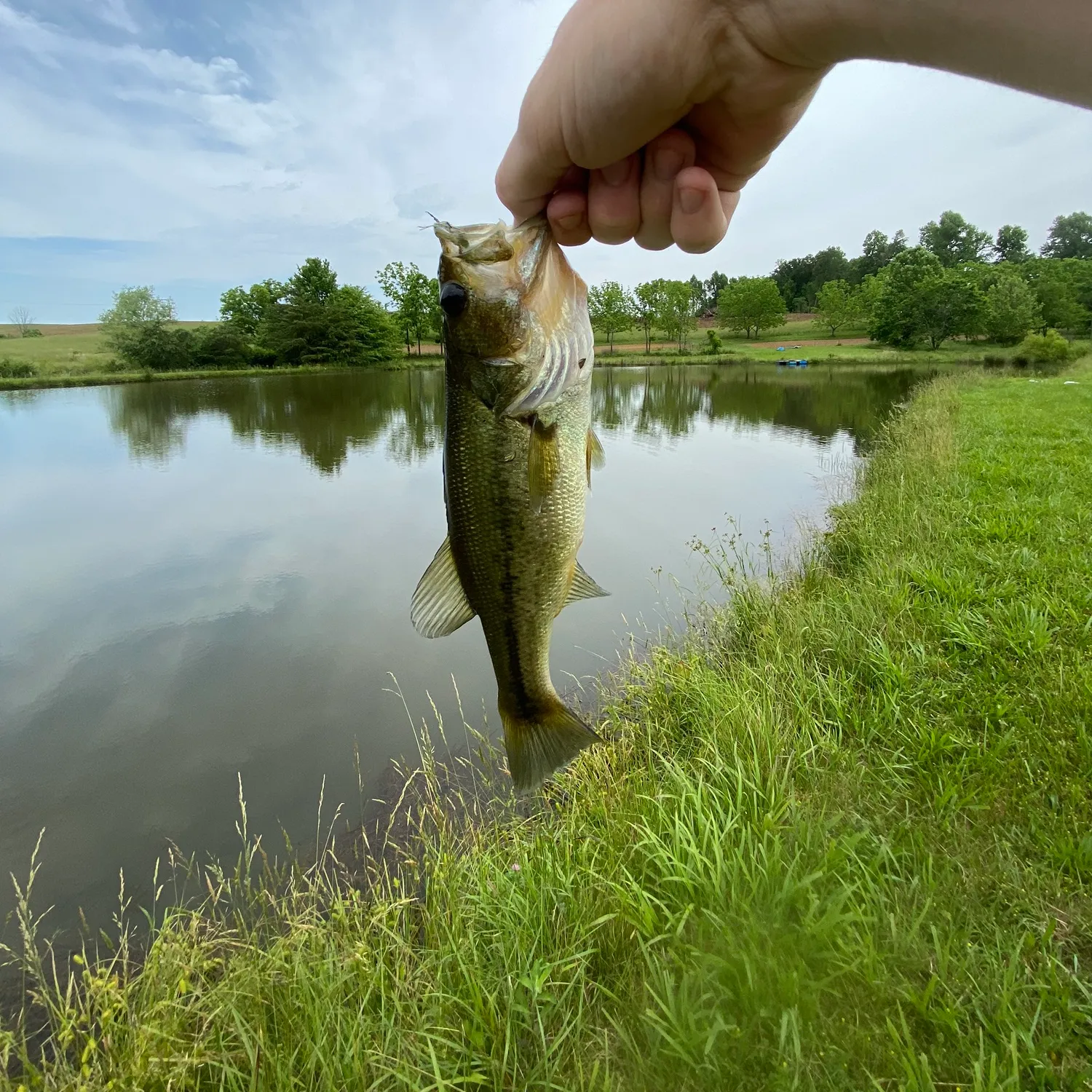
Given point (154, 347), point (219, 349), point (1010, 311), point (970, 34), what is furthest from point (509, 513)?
point (1010, 311)

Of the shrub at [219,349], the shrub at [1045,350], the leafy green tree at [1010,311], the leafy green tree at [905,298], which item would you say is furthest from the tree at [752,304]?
the shrub at [219,349]

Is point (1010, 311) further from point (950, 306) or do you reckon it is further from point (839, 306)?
point (839, 306)

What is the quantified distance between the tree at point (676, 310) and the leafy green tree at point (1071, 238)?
52.6 meters

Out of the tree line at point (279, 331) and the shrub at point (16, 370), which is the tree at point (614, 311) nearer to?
the tree line at point (279, 331)

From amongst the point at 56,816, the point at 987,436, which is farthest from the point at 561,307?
the point at 987,436

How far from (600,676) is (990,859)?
4479 mm

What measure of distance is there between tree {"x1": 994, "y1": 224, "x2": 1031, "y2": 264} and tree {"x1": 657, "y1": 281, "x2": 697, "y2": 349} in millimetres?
49860

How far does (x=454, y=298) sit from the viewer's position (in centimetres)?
192

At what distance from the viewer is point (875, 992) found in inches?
91.0

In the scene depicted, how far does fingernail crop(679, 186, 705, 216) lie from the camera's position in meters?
1.89

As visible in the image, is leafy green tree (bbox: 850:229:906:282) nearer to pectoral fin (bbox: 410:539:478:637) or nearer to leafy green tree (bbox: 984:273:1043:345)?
leafy green tree (bbox: 984:273:1043:345)

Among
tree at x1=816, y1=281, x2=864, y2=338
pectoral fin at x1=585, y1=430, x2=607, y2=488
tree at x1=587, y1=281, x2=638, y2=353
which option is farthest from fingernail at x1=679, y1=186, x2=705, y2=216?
tree at x1=816, y1=281, x2=864, y2=338

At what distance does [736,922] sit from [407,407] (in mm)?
30990

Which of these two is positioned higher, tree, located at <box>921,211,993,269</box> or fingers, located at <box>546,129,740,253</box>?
tree, located at <box>921,211,993,269</box>
